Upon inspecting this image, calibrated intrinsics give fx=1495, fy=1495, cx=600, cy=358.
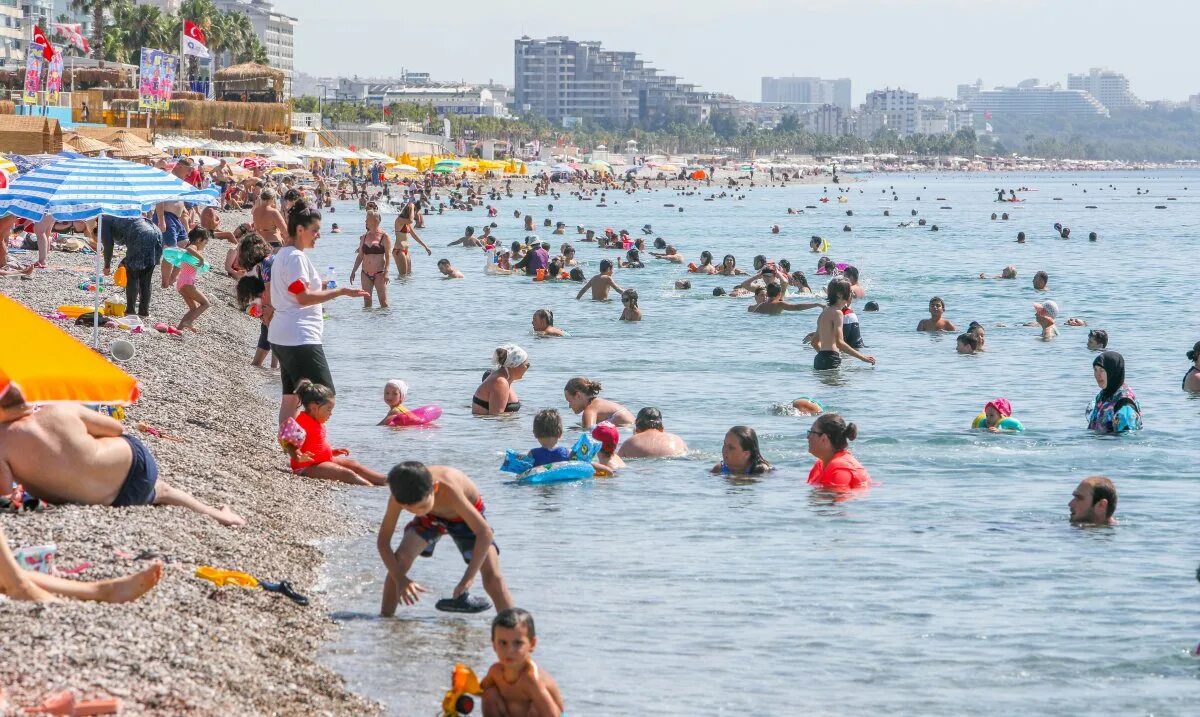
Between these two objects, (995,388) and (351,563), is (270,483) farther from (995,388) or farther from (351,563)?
(995,388)

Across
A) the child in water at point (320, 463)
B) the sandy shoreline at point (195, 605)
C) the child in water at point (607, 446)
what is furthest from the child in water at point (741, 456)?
the sandy shoreline at point (195, 605)

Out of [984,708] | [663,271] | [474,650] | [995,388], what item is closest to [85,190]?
[474,650]

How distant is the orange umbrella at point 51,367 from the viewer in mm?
6461

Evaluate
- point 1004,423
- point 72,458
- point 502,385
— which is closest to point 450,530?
point 72,458

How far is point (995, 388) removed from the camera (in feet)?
56.7

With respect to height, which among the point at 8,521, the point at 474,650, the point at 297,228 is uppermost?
the point at 297,228

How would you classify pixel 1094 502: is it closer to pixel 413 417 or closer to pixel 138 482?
pixel 138 482

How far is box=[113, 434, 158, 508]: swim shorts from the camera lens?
27.5 feet

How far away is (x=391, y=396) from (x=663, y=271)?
72.3ft

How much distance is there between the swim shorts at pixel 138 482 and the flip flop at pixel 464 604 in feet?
6.32

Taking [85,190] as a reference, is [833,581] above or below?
below

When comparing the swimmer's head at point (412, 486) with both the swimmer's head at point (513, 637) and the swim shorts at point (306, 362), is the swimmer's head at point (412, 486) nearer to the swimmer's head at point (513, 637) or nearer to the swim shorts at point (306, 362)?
the swimmer's head at point (513, 637)

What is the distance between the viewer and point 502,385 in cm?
1414

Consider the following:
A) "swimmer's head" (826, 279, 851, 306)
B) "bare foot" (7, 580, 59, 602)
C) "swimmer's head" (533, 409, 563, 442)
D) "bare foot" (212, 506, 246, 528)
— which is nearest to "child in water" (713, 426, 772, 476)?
"swimmer's head" (533, 409, 563, 442)
